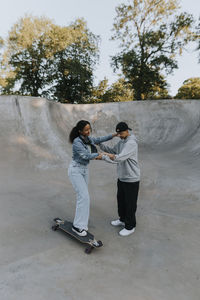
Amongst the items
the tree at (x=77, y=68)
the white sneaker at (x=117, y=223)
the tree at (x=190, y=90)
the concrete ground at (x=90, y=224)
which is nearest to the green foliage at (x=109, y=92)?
the tree at (x=77, y=68)

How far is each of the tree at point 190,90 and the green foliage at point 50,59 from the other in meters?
16.9

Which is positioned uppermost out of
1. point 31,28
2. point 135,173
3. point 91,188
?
point 31,28

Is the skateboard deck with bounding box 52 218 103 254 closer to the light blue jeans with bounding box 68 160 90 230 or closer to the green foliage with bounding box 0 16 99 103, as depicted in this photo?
the light blue jeans with bounding box 68 160 90 230

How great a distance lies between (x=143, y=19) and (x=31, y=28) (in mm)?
13673

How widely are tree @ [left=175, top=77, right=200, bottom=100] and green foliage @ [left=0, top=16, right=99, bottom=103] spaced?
1693cm

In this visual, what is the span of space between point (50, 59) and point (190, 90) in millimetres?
23244

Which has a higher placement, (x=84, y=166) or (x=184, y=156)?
(x=84, y=166)

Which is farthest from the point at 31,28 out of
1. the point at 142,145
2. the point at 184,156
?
the point at 184,156

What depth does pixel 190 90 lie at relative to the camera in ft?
109

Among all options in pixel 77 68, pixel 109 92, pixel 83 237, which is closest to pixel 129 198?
pixel 83 237

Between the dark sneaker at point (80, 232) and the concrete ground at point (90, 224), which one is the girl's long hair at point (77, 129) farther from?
the concrete ground at point (90, 224)

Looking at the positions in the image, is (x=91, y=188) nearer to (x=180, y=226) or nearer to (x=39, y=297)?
(x=180, y=226)

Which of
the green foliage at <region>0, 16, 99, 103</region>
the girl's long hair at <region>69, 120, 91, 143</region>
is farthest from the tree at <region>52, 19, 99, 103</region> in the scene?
the girl's long hair at <region>69, 120, 91, 143</region>

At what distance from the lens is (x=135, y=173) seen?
344 cm
